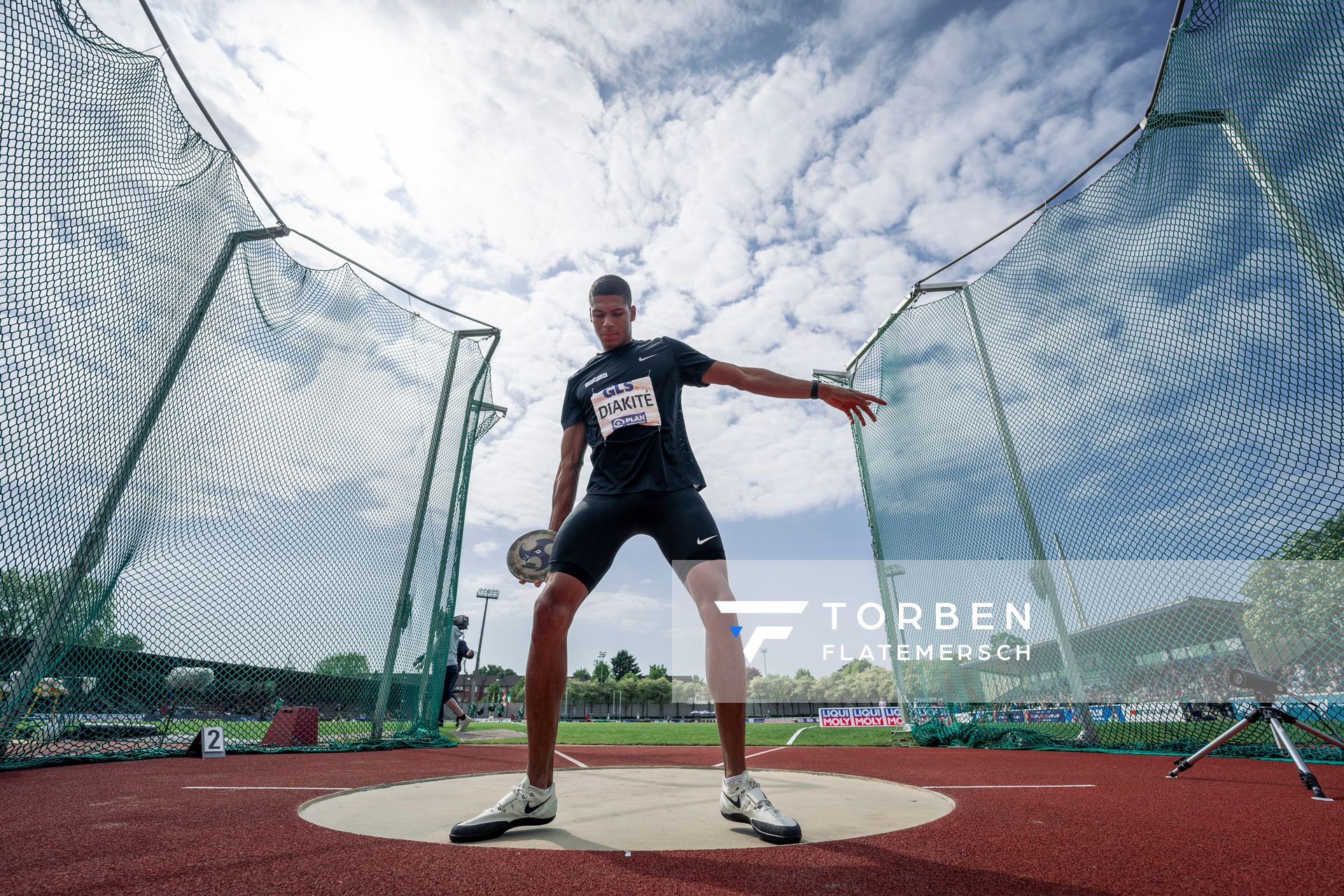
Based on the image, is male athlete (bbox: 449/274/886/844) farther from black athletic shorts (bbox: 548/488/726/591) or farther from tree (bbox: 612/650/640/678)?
tree (bbox: 612/650/640/678)

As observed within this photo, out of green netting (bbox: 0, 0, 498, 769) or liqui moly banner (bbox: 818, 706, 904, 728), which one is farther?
liqui moly banner (bbox: 818, 706, 904, 728)

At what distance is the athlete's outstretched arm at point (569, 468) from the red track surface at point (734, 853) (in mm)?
1242

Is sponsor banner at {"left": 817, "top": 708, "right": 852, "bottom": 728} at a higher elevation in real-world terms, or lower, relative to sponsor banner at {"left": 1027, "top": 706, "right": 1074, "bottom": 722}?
lower

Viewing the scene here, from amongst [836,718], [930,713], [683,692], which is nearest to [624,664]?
[683,692]

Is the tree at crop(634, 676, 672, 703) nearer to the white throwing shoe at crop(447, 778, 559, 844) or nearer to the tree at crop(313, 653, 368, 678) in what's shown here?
the tree at crop(313, 653, 368, 678)

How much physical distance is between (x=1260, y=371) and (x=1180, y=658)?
97.4 inches

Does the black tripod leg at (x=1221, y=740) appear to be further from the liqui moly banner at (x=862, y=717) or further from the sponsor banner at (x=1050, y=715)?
the liqui moly banner at (x=862, y=717)

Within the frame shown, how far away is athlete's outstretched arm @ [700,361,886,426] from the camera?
253cm

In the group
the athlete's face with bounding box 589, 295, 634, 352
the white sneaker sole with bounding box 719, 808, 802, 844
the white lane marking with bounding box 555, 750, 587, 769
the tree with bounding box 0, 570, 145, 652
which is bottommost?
the white lane marking with bounding box 555, 750, 587, 769

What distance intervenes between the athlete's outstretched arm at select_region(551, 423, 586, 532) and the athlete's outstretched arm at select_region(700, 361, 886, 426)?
24.0 inches

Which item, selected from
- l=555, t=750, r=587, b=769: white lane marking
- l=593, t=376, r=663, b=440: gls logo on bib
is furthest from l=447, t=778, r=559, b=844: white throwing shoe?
l=555, t=750, r=587, b=769: white lane marking

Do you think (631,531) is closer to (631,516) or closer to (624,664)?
(631,516)

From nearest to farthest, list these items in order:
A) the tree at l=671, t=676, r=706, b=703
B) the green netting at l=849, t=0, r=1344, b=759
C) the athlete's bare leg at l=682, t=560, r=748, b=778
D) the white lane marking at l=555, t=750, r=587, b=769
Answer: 1. the athlete's bare leg at l=682, t=560, r=748, b=778
2. the green netting at l=849, t=0, r=1344, b=759
3. the white lane marking at l=555, t=750, r=587, b=769
4. the tree at l=671, t=676, r=706, b=703

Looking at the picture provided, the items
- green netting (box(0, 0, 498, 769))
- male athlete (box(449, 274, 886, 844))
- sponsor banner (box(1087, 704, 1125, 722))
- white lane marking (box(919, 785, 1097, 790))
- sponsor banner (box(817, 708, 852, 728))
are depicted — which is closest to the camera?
male athlete (box(449, 274, 886, 844))
